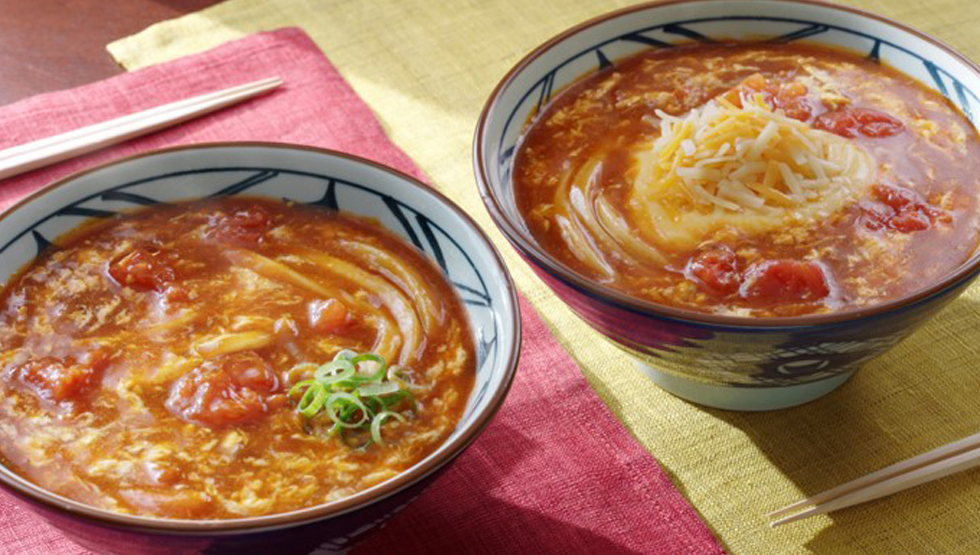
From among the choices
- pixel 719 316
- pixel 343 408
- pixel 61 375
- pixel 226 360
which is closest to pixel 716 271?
pixel 719 316

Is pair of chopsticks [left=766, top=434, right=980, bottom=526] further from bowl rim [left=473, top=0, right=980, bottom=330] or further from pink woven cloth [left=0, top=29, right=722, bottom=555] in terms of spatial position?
bowl rim [left=473, top=0, right=980, bottom=330]

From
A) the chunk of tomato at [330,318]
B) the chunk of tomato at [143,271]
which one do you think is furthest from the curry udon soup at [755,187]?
the chunk of tomato at [143,271]

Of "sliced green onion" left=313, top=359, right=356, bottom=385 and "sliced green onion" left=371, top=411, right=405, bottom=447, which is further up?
"sliced green onion" left=313, top=359, right=356, bottom=385

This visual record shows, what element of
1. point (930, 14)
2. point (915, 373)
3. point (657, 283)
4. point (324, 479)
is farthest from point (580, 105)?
point (930, 14)

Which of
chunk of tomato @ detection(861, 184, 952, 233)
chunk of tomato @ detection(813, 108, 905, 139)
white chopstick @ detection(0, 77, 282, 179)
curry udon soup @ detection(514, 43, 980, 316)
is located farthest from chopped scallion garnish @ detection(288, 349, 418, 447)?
white chopstick @ detection(0, 77, 282, 179)

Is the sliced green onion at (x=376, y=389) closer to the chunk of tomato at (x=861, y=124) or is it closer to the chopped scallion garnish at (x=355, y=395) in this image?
the chopped scallion garnish at (x=355, y=395)
